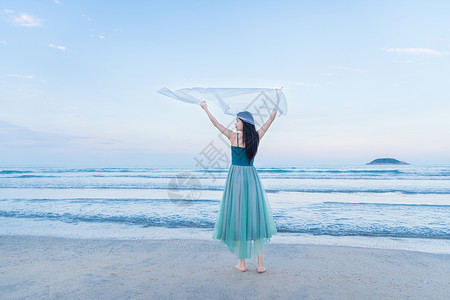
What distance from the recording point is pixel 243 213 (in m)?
3.81

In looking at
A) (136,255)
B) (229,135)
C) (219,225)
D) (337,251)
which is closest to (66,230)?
(136,255)

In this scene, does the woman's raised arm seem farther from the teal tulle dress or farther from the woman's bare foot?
the woman's bare foot

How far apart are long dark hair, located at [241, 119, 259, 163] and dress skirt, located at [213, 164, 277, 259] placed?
8.5 inches

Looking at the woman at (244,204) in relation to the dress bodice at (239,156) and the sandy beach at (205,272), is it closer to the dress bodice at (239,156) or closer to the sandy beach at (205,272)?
the dress bodice at (239,156)

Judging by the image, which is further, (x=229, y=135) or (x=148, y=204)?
(x=148, y=204)

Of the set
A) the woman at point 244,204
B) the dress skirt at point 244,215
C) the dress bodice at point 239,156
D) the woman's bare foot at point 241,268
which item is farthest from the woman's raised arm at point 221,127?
the woman's bare foot at point 241,268

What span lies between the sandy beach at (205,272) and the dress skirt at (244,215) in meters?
0.40

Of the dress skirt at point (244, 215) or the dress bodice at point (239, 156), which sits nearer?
the dress skirt at point (244, 215)

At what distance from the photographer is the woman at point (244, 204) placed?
12.5 ft

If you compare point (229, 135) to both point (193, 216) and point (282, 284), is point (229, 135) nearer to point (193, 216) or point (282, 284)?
point (282, 284)

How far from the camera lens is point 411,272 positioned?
3.97 m

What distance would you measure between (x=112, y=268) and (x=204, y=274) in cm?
127

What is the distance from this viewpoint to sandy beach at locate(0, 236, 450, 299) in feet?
10.7

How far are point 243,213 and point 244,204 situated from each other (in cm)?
11
